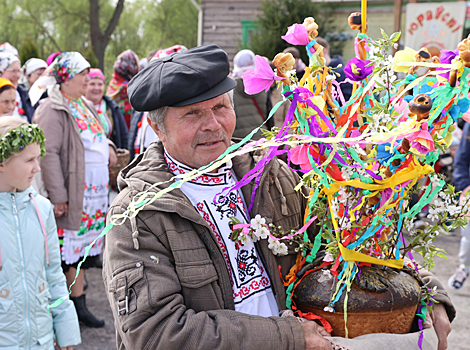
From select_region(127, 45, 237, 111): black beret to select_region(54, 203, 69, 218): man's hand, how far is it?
2217mm

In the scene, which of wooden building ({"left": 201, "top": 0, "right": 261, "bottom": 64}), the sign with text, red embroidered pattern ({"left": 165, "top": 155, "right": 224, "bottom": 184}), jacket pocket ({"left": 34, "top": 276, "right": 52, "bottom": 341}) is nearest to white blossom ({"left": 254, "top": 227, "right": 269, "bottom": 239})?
red embroidered pattern ({"left": 165, "top": 155, "right": 224, "bottom": 184})

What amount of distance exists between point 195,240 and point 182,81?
48 centimetres

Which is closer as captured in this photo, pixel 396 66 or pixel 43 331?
pixel 396 66

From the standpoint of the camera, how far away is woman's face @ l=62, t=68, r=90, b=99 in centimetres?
363

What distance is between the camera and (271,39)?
1030 cm

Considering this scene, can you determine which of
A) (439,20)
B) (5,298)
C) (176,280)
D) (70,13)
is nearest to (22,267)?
(5,298)

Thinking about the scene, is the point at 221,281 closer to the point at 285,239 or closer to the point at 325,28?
the point at 285,239

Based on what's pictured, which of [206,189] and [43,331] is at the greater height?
[206,189]

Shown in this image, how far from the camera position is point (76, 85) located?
3643 mm

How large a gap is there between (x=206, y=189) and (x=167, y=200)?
0.73 ft

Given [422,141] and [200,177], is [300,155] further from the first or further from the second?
[200,177]

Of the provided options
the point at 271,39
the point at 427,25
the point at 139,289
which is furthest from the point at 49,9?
the point at 139,289

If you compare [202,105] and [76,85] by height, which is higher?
[76,85]

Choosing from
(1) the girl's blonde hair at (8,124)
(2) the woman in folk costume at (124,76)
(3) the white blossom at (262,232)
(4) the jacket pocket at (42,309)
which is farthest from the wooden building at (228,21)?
(3) the white blossom at (262,232)
